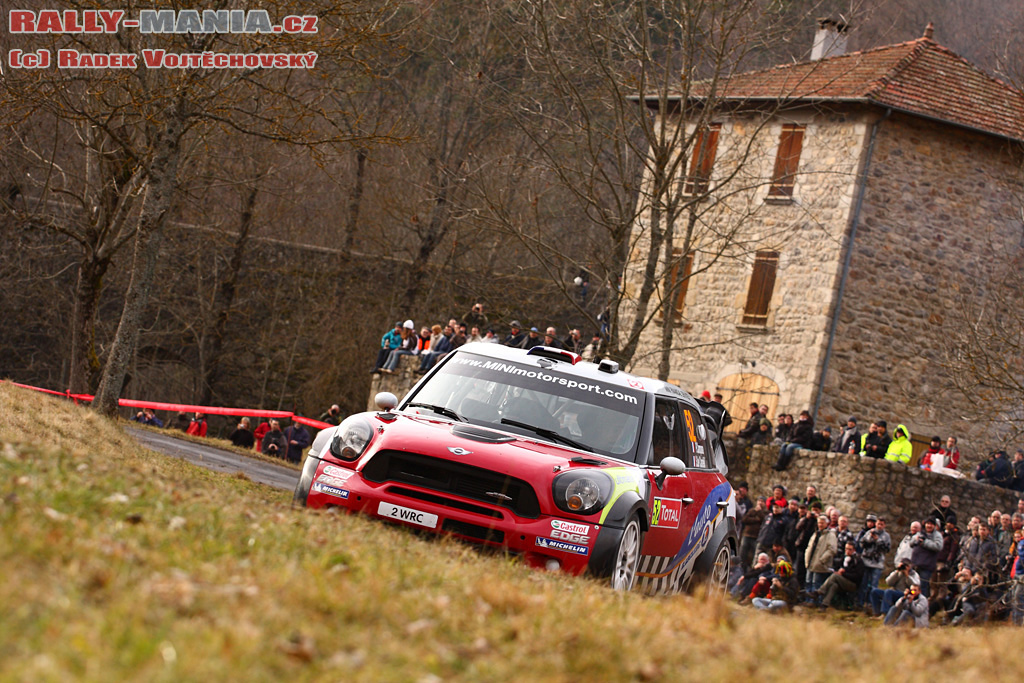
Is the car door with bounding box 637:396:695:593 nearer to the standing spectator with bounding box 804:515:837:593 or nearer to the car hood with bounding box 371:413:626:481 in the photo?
the car hood with bounding box 371:413:626:481

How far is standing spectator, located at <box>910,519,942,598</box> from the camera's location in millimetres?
17594

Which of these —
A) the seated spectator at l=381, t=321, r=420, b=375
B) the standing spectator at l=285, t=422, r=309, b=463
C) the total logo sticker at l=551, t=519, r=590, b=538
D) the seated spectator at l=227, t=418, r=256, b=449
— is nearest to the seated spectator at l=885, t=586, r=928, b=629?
the total logo sticker at l=551, t=519, r=590, b=538

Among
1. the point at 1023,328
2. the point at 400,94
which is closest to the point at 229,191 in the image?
the point at 400,94

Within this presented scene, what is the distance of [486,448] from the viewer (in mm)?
8156

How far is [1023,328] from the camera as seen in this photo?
19797 millimetres

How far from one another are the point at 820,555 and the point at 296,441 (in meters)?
12.4

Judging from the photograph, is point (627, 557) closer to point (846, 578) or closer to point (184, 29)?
point (846, 578)

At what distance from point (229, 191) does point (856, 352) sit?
2278 cm

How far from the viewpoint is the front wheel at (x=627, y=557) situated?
311 inches

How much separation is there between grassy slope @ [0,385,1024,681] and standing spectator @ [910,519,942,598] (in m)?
11.3

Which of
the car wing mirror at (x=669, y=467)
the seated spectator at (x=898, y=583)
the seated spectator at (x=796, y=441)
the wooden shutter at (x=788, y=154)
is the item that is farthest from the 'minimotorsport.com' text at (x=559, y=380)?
the wooden shutter at (x=788, y=154)

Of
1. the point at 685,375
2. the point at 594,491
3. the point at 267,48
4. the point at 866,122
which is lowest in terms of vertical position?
the point at 594,491

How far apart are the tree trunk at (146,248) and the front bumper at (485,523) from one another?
9.73 meters

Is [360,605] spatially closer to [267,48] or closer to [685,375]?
[267,48]
